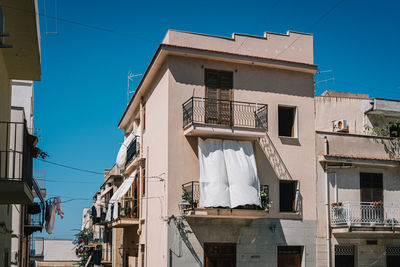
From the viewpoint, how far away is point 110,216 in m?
27.1

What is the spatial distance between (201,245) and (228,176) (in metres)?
2.82

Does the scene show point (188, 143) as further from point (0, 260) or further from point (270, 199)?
point (0, 260)

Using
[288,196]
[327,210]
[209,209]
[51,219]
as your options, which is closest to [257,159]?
[288,196]

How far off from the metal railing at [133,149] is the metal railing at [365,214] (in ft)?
32.8

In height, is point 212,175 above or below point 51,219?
above

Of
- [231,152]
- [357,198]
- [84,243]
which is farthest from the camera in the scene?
[84,243]

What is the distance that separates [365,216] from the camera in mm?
22344

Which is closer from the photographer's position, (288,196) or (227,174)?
→ (227,174)

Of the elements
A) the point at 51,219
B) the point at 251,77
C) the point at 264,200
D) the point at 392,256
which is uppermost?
the point at 251,77

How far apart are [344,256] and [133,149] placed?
37.8 ft

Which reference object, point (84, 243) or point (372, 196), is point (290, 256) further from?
point (84, 243)

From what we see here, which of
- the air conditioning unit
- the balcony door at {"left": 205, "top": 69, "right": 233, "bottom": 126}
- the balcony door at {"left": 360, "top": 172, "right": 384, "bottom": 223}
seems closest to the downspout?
the balcony door at {"left": 360, "top": 172, "right": 384, "bottom": 223}

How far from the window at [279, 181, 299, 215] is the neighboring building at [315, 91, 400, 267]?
1.00 m

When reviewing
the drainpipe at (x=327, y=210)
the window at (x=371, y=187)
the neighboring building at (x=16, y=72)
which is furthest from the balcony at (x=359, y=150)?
the neighboring building at (x=16, y=72)
